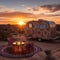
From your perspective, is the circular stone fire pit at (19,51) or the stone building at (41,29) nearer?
the circular stone fire pit at (19,51)

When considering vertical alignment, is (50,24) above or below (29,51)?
above

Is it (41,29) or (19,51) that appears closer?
(19,51)

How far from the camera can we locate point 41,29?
1892 centimetres

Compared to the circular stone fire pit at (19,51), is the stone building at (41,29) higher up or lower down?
higher up

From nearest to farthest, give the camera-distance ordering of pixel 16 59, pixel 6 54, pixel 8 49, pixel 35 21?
pixel 16 59, pixel 6 54, pixel 8 49, pixel 35 21

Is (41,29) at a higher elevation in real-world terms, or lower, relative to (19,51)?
higher

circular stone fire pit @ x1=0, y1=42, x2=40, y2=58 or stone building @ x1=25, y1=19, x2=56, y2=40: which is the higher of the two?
stone building @ x1=25, y1=19, x2=56, y2=40

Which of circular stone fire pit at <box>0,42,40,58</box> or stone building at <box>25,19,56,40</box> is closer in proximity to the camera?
circular stone fire pit at <box>0,42,40,58</box>

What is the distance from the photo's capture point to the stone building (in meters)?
18.5

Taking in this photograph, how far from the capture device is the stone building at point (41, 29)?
1850 centimetres

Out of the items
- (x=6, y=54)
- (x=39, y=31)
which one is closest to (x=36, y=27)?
(x=39, y=31)

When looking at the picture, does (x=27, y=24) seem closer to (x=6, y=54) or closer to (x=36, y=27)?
(x=36, y=27)

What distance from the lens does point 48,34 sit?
1838 cm

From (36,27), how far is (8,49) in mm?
5886
